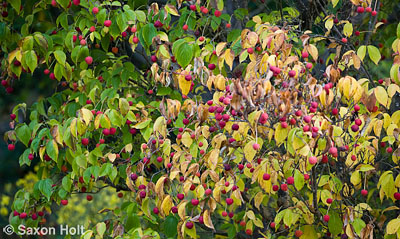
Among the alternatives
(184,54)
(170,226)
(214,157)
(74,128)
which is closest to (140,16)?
(184,54)

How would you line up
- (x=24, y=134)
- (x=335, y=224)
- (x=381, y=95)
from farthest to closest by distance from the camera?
(x=24, y=134) < (x=335, y=224) < (x=381, y=95)

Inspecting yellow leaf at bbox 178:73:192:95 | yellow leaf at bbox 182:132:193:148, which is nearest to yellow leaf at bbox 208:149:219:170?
yellow leaf at bbox 182:132:193:148

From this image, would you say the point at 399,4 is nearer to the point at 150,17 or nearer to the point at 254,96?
the point at 150,17

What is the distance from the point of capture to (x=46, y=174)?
340 centimetres

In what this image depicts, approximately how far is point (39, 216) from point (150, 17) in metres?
1.40

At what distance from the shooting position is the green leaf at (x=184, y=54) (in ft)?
8.57

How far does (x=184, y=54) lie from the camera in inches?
103

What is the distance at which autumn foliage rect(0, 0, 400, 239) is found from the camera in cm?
214

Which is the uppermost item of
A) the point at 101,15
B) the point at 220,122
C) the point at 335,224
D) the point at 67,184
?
the point at 101,15

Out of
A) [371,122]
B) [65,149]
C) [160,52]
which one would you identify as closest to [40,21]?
[65,149]

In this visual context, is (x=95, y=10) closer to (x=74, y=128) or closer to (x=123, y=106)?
(x=123, y=106)

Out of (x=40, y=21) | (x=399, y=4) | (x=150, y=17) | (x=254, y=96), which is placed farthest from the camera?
(x=399, y=4)

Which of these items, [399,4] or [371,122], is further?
[399,4]

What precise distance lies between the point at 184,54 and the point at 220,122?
0.57 metres
